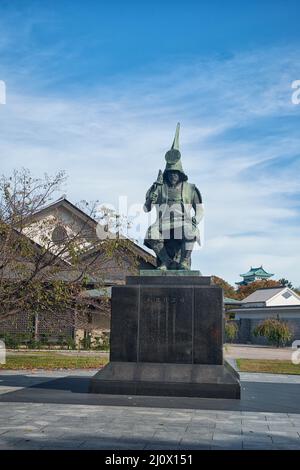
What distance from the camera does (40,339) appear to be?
29.4 metres

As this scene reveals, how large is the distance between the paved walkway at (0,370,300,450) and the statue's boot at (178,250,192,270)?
2.68 meters

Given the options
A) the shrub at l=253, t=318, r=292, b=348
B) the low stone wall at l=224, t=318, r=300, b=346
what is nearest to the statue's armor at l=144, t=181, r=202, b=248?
the shrub at l=253, t=318, r=292, b=348

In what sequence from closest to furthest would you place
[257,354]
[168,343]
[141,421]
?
1. [141,421]
2. [168,343]
3. [257,354]

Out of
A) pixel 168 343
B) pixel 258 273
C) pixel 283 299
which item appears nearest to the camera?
pixel 168 343

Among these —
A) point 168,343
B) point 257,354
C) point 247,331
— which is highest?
point 168,343

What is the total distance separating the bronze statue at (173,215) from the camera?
36.9 ft

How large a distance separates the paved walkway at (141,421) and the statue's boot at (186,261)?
2.68 meters

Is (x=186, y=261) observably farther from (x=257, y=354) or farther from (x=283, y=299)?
(x=283, y=299)

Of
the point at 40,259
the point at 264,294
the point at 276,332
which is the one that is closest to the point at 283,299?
the point at 264,294

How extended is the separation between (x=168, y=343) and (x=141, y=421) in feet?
9.12

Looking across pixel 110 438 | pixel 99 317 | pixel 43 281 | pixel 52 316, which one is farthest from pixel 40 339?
pixel 110 438

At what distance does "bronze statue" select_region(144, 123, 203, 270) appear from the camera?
11.2 m

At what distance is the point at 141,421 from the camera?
7309 millimetres
